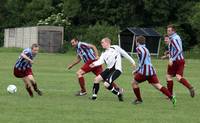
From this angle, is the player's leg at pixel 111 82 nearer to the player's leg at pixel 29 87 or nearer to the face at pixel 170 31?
the face at pixel 170 31

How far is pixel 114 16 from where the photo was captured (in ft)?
236

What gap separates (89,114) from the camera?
13344 mm

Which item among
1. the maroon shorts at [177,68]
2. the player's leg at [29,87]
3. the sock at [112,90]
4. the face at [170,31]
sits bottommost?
the player's leg at [29,87]

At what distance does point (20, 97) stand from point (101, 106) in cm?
297

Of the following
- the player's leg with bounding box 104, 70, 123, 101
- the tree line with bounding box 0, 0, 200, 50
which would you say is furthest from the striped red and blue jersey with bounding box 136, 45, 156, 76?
the tree line with bounding box 0, 0, 200, 50

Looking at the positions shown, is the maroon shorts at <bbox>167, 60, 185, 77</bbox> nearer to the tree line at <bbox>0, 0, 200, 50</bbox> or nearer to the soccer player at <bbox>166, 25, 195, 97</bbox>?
the soccer player at <bbox>166, 25, 195, 97</bbox>

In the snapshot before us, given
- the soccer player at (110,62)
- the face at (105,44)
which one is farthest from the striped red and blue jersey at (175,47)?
the face at (105,44)

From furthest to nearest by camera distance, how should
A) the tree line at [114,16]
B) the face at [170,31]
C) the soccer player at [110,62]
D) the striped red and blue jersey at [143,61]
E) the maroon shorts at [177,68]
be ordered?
1. the tree line at [114,16]
2. the maroon shorts at [177,68]
3. the face at [170,31]
4. the soccer player at [110,62]
5. the striped red and blue jersey at [143,61]

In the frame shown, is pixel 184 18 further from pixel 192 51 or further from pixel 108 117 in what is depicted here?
pixel 108 117

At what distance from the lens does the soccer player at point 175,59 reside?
17.5 meters

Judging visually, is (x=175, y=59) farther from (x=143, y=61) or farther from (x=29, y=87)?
(x=29, y=87)

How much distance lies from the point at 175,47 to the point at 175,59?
39 cm

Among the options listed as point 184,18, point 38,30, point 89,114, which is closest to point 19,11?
point 38,30

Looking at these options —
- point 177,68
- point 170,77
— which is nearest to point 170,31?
point 177,68
